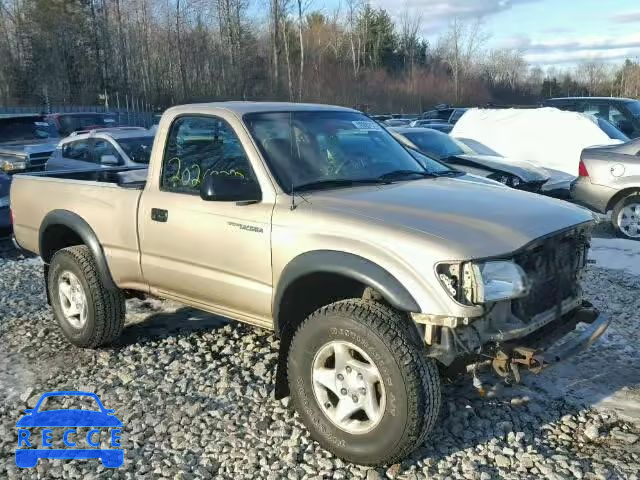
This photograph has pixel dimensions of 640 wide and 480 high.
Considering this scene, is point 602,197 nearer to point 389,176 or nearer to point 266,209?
point 389,176

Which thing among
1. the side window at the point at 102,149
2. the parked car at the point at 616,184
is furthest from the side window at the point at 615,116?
the side window at the point at 102,149

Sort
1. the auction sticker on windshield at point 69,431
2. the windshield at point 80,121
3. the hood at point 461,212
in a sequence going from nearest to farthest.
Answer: the hood at point 461,212 → the auction sticker on windshield at point 69,431 → the windshield at point 80,121

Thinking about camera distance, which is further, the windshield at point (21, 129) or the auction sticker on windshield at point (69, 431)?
the windshield at point (21, 129)

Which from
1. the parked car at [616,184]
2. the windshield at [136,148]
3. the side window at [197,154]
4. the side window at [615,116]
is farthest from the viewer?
the side window at [615,116]

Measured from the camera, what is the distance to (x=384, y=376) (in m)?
3.22

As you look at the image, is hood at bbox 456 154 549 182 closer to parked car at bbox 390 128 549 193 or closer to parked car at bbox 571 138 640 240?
parked car at bbox 390 128 549 193

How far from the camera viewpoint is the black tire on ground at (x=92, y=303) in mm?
5031

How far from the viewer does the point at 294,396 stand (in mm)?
3701

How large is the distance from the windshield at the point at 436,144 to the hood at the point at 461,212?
762cm

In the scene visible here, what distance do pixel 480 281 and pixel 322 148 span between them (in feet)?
5.37

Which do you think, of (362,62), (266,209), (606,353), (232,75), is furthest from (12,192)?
(362,62)

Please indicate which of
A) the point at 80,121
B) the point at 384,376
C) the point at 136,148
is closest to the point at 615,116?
the point at 136,148

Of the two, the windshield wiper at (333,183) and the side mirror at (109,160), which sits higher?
the windshield wiper at (333,183)

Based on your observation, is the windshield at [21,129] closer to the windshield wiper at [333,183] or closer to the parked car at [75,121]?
the parked car at [75,121]
